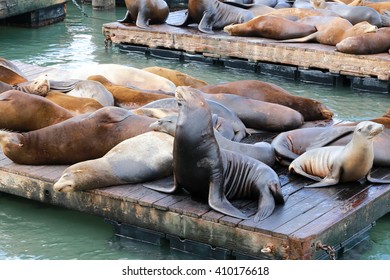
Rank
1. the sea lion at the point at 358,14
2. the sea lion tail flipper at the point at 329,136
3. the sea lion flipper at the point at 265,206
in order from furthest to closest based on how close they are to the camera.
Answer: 1. the sea lion at the point at 358,14
2. the sea lion tail flipper at the point at 329,136
3. the sea lion flipper at the point at 265,206

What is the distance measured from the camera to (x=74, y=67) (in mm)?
12727

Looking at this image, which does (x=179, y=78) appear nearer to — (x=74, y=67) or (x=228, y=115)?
(x=228, y=115)

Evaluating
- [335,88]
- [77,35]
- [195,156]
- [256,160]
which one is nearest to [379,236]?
[256,160]

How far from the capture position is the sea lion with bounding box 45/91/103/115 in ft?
25.6

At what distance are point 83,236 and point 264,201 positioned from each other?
1.42 m

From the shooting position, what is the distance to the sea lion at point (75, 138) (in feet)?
22.6

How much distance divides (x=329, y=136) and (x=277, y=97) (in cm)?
124

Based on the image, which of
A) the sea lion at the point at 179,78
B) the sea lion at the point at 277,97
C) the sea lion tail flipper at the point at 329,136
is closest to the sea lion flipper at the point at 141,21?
the sea lion at the point at 179,78

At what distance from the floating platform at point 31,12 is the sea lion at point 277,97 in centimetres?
758

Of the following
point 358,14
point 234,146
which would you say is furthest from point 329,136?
point 358,14

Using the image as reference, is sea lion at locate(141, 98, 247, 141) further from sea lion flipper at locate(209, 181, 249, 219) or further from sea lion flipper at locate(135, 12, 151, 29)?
sea lion flipper at locate(135, 12, 151, 29)

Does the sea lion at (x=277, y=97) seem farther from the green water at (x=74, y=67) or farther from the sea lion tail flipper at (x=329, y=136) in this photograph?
the green water at (x=74, y=67)

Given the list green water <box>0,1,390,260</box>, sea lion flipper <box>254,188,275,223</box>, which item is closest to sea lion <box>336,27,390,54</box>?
green water <box>0,1,390,260</box>
